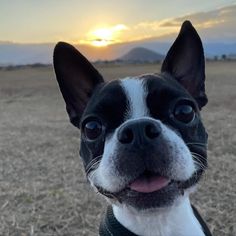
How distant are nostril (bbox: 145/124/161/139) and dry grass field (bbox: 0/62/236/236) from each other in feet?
5.71

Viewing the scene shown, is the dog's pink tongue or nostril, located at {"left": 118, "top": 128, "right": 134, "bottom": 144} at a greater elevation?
nostril, located at {"left": 118, "top": 128, "right": 134, "bottom": 144}

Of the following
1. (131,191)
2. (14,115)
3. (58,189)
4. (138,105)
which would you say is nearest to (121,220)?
(131,191)

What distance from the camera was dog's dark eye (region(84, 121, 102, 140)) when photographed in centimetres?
229

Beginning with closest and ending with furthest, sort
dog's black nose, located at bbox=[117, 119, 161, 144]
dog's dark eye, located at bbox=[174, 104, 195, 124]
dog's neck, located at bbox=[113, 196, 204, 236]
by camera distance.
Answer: dog's black nose, located at bbox=[117, 119, 161, 144] → dog's dark eye, located at bbox=[174, 104, 195, 124] → dog's neck, located at bbox=[113, 196, 204, 236]

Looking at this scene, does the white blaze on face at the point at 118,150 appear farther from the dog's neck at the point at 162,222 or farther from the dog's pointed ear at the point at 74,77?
the dog's pointed ear at the point at 74,77

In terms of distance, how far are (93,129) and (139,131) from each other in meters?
0.36

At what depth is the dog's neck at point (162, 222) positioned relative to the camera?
2391mm

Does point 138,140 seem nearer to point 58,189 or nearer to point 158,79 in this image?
point 158,79

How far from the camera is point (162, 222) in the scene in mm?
2410

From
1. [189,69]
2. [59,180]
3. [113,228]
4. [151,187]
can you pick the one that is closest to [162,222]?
[113,228]

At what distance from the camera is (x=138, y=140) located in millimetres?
2020

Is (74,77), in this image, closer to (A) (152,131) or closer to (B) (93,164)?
(B) (93,164)

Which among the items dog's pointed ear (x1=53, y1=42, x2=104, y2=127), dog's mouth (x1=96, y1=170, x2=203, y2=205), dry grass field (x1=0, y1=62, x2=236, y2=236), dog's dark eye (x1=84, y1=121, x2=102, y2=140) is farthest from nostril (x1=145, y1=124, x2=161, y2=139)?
dry grass field (x1=0, y1=62, x2=236, y2=236)

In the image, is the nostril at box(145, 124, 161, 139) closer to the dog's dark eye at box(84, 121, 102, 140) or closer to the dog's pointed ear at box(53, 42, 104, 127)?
the dog's dark eye at box(84, 121, 102, 140)
